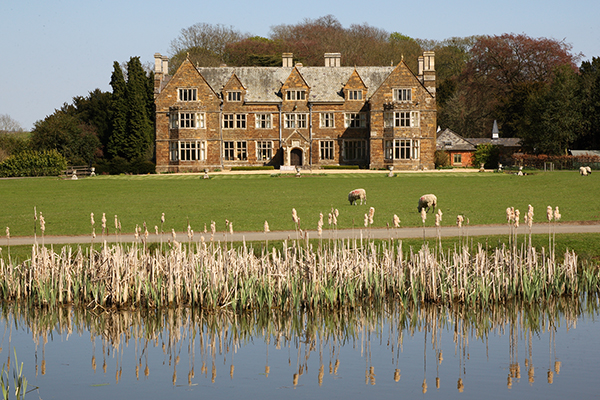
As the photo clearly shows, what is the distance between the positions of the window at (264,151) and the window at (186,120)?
17.6 ft

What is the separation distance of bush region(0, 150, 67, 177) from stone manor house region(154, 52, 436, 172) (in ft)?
27.6

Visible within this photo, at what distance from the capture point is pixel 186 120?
57.9 m

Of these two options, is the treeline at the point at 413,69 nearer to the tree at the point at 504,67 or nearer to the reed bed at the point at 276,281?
the tree at the point at 504,67

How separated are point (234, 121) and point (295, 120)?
523 centimetres

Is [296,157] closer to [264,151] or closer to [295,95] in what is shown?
[264,151]

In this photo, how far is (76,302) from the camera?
34.8 feet

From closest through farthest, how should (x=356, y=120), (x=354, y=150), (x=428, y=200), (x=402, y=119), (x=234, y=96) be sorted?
(x=428, y=200), (x=402, y=119), (x=234, y=96), (x=356, y=120), (x=354, y=150)

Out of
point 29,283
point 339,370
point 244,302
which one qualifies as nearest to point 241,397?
point 339,370

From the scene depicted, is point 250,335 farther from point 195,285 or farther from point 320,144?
point 320,144

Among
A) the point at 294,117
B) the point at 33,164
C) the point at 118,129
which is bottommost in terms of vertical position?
the point at 33,164

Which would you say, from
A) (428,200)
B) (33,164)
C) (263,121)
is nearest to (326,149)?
(263,121)

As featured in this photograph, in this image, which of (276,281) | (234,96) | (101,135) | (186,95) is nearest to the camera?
(276,281)

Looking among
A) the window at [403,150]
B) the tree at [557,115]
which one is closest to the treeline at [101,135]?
the window at [403,150]

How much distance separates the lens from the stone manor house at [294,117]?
2275 inches
